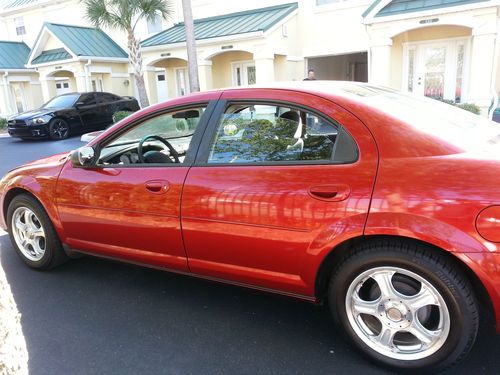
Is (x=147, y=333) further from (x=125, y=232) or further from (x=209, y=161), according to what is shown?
(x=209, y=161)

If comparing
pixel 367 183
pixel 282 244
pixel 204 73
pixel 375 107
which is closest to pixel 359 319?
pixel 282 244

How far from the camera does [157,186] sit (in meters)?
3.04

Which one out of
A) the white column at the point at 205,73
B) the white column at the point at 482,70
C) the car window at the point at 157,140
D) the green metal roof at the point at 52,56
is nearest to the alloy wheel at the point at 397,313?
the car window at the point at 157,140

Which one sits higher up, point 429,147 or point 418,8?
point 418,8

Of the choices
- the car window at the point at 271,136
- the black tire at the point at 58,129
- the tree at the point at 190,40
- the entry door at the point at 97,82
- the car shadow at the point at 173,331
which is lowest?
the car shadow at the point at 173,331

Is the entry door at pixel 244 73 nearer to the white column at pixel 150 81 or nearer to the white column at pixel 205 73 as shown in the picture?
the white column at pixel 205 73

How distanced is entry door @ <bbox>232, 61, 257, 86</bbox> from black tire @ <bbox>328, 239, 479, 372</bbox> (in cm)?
1628

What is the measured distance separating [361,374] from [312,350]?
34 cm

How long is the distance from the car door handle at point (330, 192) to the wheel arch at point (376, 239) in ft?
0.81

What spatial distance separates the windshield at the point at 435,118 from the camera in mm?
2453

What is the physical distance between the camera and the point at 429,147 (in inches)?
92.3

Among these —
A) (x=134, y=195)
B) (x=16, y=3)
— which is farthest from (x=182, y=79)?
(x=134, y=195)

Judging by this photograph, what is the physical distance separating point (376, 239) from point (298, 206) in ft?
1.52

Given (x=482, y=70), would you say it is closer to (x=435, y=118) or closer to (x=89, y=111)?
(x=435, y=118)
